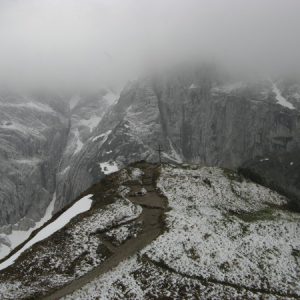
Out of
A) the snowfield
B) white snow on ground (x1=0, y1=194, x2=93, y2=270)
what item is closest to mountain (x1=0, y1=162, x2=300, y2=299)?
the snowfield

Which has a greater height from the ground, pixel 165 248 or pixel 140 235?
pixel 165 248

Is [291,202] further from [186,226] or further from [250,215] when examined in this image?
[186,226]

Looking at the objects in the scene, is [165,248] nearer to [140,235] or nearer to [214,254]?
[214,254]

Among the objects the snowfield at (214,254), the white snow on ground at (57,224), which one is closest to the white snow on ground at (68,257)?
the white snow on ground at (57,224)

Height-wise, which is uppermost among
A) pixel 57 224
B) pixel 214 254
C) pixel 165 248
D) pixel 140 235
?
pixel 165 248

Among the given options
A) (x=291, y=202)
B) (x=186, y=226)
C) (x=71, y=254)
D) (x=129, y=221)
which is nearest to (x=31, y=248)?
(x=71, y=254)

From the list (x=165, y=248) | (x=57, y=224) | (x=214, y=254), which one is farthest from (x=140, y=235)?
(x=57, y=224)

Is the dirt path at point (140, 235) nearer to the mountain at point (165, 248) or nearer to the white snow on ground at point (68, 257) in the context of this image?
the mountain at point (165, 248)
